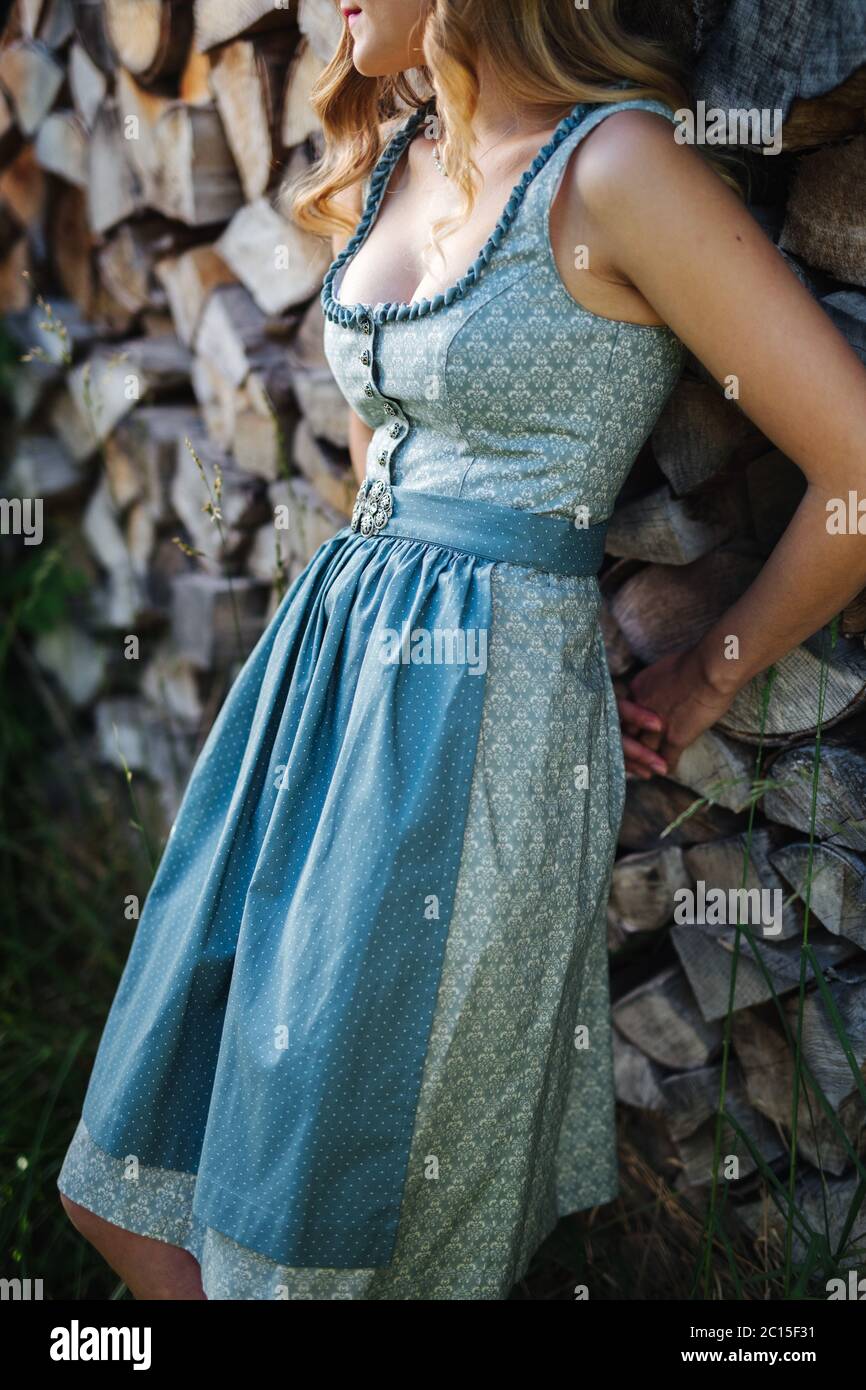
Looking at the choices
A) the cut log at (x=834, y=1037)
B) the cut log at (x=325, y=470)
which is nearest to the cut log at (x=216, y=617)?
the cut log at (x=325, y=470)

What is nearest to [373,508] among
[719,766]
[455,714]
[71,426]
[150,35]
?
[455,714]

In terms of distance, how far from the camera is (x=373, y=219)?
143cm

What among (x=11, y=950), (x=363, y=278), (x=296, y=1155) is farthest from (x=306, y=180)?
(x=11, y=950)

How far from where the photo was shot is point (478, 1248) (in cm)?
125

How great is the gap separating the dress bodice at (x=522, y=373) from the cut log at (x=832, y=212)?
0.53 ft

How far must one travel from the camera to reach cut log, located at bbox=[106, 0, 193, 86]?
1.94 meters

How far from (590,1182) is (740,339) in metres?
1.02

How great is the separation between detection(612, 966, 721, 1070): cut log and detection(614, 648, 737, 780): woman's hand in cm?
32

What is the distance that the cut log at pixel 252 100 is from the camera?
5.81ft

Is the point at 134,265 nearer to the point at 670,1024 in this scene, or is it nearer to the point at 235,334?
the point at 235,334

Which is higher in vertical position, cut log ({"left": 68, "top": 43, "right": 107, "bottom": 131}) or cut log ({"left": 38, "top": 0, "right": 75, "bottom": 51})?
cut log ({"left": 38, "top": 0, "right": 75, "bottom": 51})

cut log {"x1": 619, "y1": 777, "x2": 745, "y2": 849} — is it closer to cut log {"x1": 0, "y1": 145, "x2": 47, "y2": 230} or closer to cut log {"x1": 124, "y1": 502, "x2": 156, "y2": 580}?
cut log {"x1": 124, "y1": 502, "x2": 156, "y2": 580}

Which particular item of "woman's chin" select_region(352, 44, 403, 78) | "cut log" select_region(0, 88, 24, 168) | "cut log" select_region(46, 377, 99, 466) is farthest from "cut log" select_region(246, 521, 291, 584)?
"cut log" select_region(0, 88, 24, 168)

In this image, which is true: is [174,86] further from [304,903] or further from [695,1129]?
[695,1129]
